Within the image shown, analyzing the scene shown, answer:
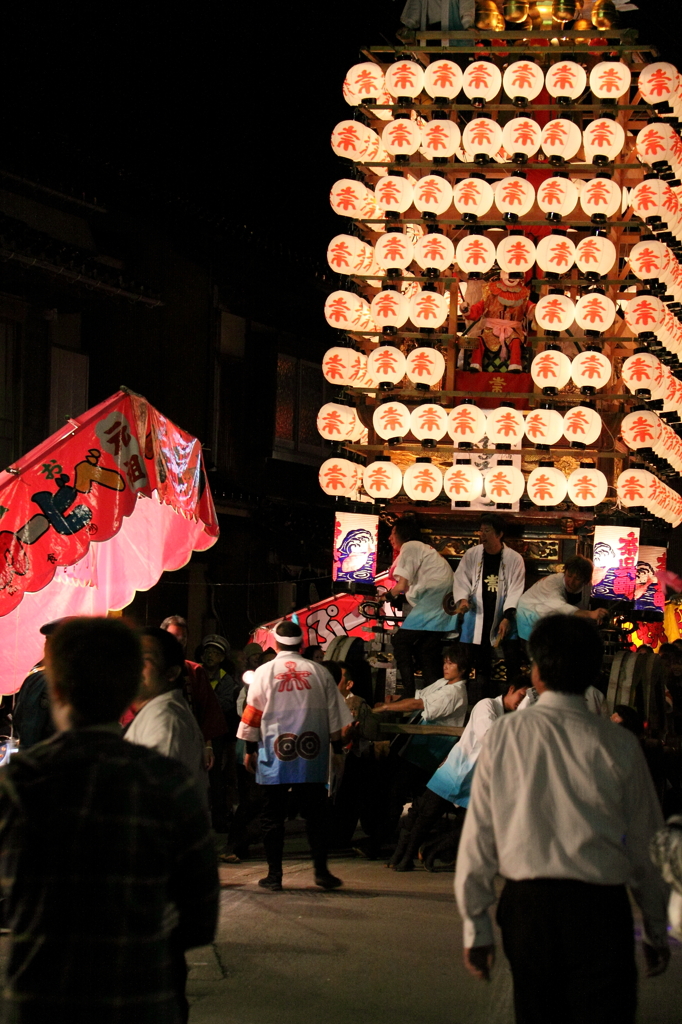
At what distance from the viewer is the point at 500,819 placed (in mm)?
4066

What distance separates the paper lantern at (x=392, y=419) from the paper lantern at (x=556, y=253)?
2419mm

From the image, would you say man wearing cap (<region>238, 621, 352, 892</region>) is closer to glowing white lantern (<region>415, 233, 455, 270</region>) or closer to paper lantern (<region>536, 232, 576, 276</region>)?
glowing white lantern (<region>415, 233, 455, 270</region>)

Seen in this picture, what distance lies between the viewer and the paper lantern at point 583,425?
14.1 meters

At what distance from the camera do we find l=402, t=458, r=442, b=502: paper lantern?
1477cm

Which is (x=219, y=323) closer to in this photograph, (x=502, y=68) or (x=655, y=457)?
(x=502, y=68)

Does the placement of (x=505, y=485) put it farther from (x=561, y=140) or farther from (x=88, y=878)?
(x=88, y=878)

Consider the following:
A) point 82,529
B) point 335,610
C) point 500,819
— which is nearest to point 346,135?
point 335,610

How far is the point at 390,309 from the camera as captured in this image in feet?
48.9

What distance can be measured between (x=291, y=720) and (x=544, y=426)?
20.4 ft

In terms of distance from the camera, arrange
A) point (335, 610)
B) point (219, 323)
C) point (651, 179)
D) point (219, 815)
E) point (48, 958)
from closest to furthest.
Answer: point (48, 958), point (219, 815), point (651, 179), point (335, 610), point (219, 323)

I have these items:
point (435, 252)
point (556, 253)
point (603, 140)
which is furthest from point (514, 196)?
point (603, 140)

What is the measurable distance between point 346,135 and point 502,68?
2152 mm

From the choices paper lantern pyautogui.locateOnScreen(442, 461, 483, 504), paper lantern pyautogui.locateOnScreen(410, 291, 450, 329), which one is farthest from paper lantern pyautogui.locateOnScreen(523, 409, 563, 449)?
paper lantern pyautogui.locateOnScreen(410, 291, 450, 329)

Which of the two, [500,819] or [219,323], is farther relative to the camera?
[219,323]
